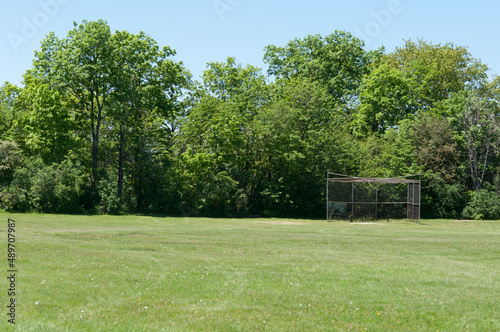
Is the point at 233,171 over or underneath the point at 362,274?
over

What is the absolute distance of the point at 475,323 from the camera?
365 inches

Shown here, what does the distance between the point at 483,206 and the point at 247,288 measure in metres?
42.9

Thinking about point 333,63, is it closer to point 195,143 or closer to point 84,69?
point 195,143

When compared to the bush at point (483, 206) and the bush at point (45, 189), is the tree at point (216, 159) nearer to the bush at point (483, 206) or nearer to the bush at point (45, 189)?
the bush at point (45, 189)

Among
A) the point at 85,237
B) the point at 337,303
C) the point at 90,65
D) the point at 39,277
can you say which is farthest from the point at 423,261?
the point at 90,65

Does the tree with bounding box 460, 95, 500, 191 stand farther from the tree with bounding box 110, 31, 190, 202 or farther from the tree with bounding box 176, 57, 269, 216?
the tree with bounding box 110, 31, 190, 202

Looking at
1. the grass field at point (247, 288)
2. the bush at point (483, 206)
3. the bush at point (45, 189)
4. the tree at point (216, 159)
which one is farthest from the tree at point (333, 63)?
the grass field at point (247, 288)

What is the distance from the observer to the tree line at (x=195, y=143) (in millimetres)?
45000

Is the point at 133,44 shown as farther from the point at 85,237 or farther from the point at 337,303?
the point at 337,303

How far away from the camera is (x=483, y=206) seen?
48.4m

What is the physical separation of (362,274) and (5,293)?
864cm

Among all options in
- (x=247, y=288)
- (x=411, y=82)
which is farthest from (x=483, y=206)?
(x=247, y=288)

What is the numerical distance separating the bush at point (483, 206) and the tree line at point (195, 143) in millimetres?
Answer: 117

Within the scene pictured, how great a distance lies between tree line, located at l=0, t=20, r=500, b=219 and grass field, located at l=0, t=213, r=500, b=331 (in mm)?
27488
